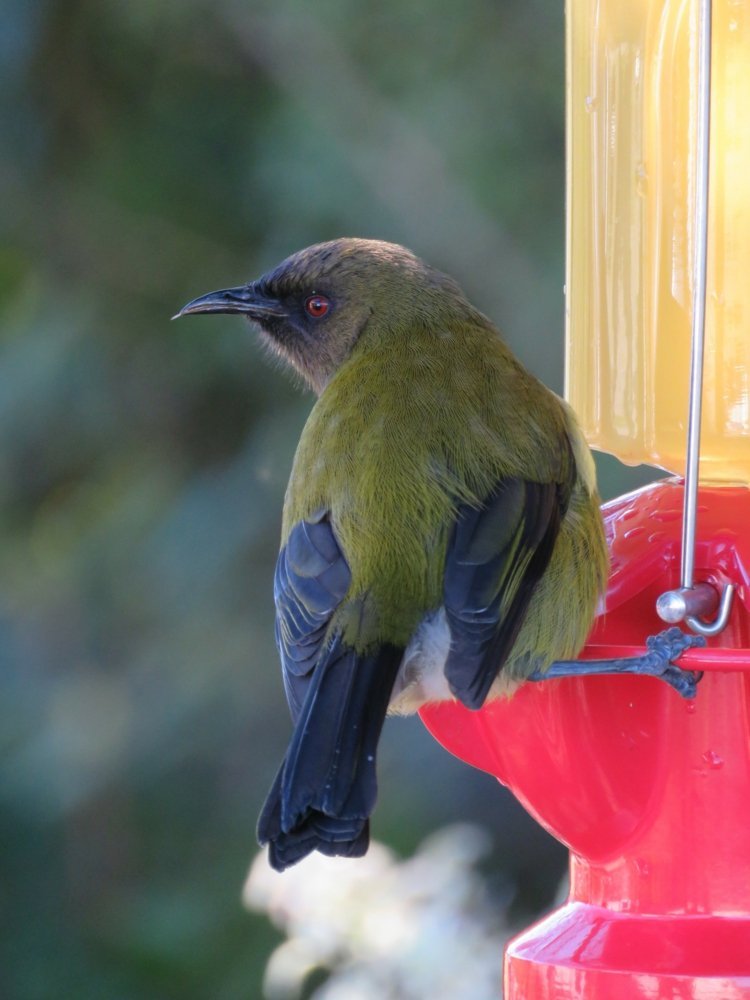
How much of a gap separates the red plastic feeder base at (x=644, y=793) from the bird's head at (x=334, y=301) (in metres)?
1.02

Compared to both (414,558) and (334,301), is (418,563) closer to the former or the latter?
(414,558)

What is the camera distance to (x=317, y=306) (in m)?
3.75

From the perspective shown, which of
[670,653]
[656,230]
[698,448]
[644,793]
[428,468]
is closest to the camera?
[670,653]

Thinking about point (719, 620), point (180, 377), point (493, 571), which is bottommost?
point (719, 620)

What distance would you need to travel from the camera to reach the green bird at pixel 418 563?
2.51m

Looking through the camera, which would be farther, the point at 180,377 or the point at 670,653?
the point at 180,377

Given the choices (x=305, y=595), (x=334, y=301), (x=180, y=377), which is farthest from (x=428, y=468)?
(x=180, y=377)

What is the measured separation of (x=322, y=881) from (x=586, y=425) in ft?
4.34

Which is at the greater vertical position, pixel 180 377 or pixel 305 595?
pixel 180 377

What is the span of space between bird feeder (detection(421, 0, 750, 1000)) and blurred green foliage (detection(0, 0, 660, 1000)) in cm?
237

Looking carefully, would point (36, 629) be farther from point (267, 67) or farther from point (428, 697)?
point (428, 697)

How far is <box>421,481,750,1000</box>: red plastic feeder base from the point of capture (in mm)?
2580

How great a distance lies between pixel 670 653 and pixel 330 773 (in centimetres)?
54

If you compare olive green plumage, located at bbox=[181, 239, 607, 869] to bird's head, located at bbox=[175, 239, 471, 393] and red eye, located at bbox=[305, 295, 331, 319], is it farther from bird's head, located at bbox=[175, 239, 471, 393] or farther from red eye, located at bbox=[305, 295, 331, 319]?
red eye, located at bbox=[305, 295, 331, 319]
